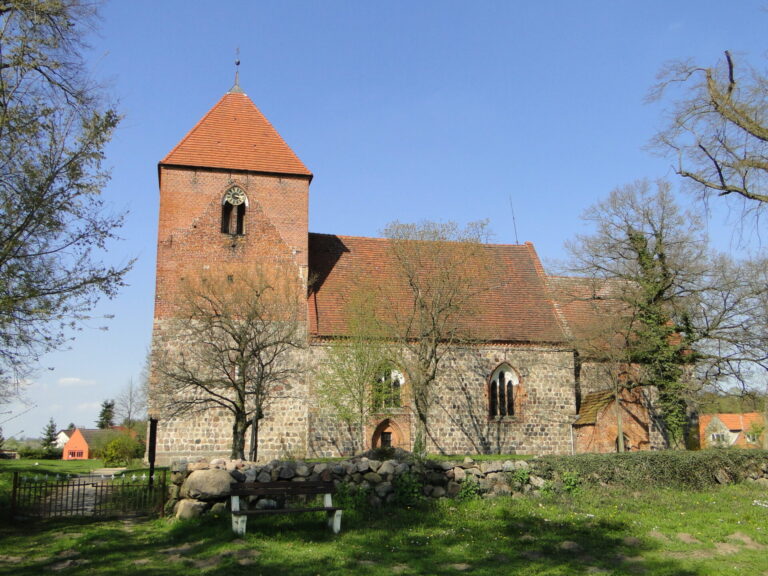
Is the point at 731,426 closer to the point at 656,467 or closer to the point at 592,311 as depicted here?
the point at 592,311

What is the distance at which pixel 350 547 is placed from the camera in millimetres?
9953

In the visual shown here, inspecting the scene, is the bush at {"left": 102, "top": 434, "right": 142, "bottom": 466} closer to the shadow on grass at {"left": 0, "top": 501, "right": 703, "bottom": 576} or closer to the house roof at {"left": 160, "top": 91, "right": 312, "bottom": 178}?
the house roof at {"left": 160, "top": 91, "right": 312, "bottom": 178}

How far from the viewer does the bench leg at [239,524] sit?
33.6 feet

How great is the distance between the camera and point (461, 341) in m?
24.8

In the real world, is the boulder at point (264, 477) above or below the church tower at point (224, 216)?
below

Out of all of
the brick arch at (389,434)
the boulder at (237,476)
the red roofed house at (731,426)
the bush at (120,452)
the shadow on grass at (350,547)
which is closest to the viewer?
the shadow on grass at (350,547)

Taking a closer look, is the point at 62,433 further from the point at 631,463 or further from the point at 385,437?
the point at 631,463

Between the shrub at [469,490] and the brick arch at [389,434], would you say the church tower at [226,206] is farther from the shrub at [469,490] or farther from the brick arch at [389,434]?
the shrub at [469,490]

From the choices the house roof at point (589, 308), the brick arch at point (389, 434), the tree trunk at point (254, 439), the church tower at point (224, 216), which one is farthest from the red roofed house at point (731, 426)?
the tree trunk at point (254, 439)

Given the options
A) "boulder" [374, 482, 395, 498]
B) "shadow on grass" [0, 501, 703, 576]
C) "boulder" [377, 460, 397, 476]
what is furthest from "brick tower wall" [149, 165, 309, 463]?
"shadow on grass" [0, 501, 703, 576]

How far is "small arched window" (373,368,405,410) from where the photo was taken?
23.6 meters

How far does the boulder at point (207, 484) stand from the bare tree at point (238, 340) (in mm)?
7400

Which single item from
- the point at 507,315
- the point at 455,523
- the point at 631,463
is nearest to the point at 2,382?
the point at 455,523

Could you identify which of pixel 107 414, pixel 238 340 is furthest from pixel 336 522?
pixel 107 414
